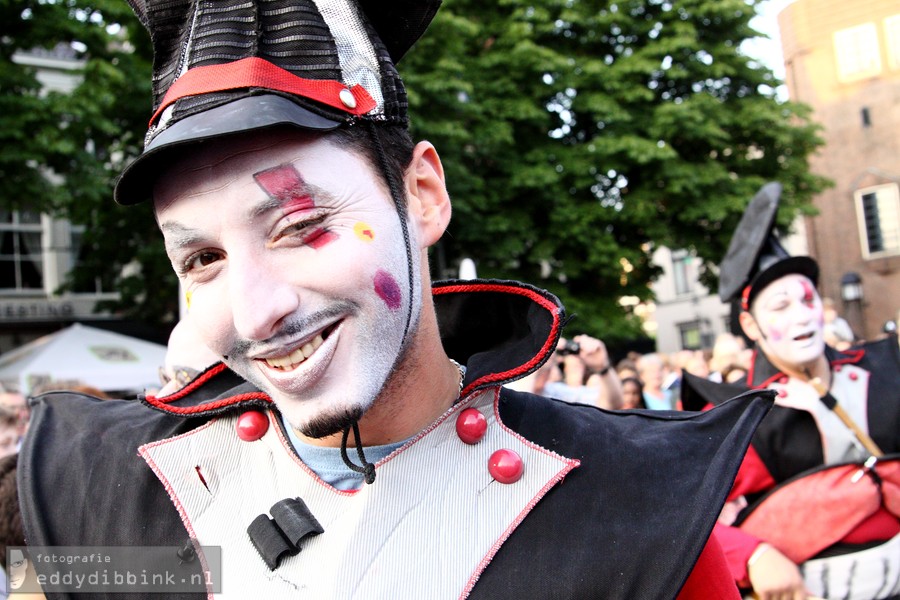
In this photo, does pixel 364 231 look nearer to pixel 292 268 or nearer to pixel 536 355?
pixel 292 268

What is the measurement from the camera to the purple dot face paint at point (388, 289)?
1.39m

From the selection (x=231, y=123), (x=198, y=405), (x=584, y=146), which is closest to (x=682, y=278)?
(x=584, y=146)

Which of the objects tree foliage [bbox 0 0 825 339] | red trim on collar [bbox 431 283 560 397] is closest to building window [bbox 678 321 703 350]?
tree foliage [bbox 0 0 825 339]

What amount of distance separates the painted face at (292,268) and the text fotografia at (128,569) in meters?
0.35

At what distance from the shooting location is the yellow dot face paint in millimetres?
1387

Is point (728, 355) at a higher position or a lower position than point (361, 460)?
lower

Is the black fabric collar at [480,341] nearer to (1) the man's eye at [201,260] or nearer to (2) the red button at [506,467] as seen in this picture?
(2) the red button at [506,467]

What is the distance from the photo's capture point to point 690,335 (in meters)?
30.9

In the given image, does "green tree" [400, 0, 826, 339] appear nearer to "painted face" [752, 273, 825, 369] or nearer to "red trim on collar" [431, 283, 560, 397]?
"painted face" [752, 273, 825, 369]

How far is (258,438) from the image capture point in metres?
1.62

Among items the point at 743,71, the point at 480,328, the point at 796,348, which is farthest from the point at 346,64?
the point at 743,71

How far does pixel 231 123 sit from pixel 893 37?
26568 millimetres

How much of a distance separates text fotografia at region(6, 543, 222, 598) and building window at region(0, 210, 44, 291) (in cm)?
1767

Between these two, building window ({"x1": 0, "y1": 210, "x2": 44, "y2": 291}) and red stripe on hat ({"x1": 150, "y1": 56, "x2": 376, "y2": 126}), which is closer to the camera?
red stripe on hat ({"x1": 150, "y1": 56, "x2": 376, "y2": 126})
